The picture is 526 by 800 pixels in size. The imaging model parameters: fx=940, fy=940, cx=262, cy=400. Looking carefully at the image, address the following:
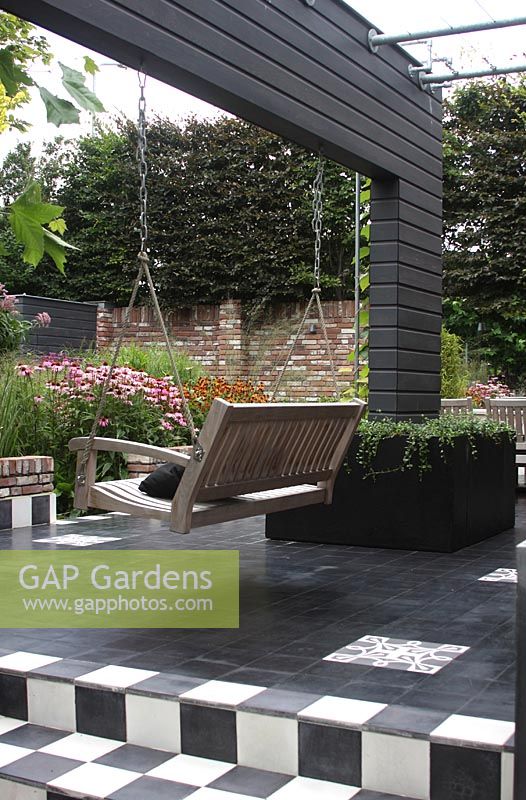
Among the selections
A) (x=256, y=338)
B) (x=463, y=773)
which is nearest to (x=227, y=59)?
(x=463, y=773)

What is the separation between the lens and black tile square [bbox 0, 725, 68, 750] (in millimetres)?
2607

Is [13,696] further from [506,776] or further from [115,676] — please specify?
[506,776]

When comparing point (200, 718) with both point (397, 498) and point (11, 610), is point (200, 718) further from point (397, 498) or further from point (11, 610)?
point (397, 498)

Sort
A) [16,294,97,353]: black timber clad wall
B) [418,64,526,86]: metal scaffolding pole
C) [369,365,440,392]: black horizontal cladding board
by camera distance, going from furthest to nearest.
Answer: [16,294,97,353]: black timber clad wall → [418,64,526,86]: metal scaffolding pole → [369,365,440,392]: black horizontal cladding board

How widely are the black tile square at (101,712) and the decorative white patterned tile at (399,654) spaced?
68 centimetres

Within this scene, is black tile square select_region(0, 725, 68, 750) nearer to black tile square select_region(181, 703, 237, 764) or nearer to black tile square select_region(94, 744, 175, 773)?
black tile square select_region(94, 744, 175, 773)

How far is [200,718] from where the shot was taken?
2512mm

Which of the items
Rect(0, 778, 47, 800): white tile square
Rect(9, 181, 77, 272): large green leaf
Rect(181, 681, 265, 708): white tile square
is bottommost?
Rect(0, 778, 47, 800): white tile square

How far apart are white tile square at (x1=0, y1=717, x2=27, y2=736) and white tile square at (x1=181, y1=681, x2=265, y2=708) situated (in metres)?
0.57

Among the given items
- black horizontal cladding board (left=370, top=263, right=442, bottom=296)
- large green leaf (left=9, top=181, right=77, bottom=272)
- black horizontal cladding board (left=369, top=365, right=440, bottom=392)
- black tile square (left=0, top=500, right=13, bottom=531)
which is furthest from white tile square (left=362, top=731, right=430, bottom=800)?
black tile square (left=0, top=500, right=13, bottom=531)

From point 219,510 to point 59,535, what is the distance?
2.25 metres

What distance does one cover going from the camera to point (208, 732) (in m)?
2.51

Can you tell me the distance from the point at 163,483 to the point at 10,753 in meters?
1.21

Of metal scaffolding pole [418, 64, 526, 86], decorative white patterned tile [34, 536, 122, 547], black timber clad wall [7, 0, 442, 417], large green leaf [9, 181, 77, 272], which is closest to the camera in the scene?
large green leaf [9, 181, 77, 272]
